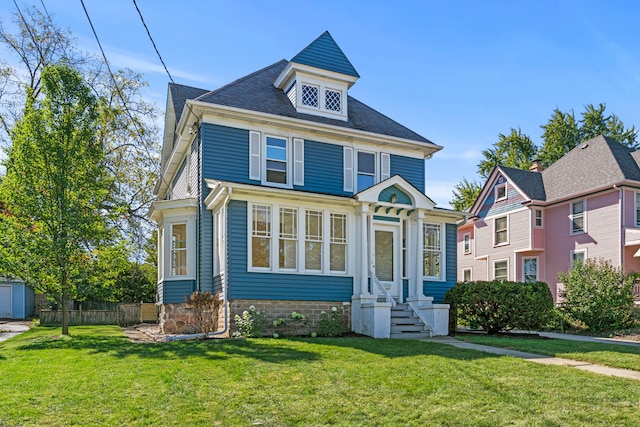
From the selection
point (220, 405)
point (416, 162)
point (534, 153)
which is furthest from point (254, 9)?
point (534, 153)

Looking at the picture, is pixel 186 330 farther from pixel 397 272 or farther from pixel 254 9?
pixel 254 9

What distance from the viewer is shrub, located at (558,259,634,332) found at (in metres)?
17.9

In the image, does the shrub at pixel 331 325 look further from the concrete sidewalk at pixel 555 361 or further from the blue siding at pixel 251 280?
the concrete sidewalk at pixel 555 361

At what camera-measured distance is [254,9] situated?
8.98 metres

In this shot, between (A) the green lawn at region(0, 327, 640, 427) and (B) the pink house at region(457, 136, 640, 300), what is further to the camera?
(B) the pink house at region(457, 136, 640, 300)

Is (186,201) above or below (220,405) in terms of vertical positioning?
above

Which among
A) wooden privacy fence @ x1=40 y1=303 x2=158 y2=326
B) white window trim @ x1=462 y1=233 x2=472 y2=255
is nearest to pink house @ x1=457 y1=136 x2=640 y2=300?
white window trim @ x1=462 y1=233 x2=472 y2=255

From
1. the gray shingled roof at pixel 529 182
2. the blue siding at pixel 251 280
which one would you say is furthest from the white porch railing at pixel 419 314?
the gray shingled roof at pixel 529 182

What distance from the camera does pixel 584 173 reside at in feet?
80.1

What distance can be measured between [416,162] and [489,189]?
11963mm

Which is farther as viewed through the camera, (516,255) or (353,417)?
A: (516,255)

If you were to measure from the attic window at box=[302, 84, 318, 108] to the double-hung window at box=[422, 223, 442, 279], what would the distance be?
5191mm

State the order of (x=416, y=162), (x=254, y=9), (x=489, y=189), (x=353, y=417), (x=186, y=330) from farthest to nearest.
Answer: (x=489, y=189) < (x=416, y=162) < (x=186, y=330) < (x=254, y=9) < (x=353, y=417)

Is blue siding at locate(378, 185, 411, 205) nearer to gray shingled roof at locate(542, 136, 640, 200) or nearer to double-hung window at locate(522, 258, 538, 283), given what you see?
gray shingled roof at locate(542, 136, 640, 200)
